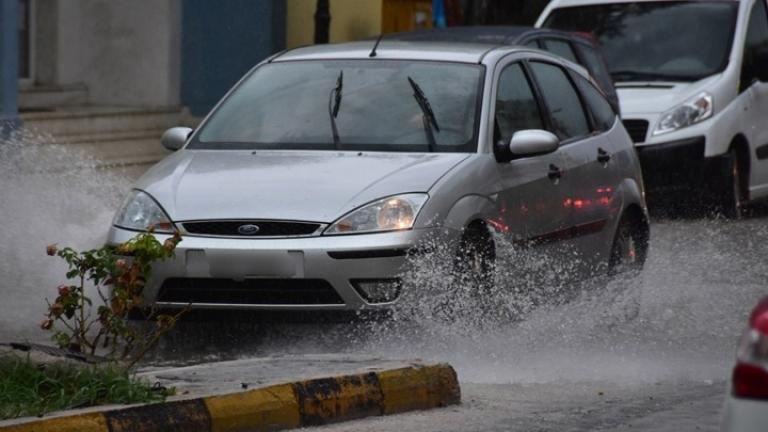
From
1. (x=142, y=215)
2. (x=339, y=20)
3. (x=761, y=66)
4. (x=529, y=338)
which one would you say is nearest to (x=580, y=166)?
(x=529, y=338)

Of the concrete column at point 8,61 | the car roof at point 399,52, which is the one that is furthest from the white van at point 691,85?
the car roof at point 399,52

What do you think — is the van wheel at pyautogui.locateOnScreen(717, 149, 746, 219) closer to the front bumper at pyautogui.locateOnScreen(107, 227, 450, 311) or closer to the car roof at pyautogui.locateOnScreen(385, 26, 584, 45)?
the car roof at pyautogui.locateOnScreen(385, 26, 584, 45)

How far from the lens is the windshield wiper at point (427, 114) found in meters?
9.34

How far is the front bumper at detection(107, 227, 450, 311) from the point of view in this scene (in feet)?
27.4

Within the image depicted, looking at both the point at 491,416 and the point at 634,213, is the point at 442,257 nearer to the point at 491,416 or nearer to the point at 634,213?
the point at 491,416

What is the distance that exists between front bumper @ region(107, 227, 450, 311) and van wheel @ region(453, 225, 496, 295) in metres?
0.14

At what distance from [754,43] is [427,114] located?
27.2 feet

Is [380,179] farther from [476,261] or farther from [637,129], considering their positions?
[637,129]

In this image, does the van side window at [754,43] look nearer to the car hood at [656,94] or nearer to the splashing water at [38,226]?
the car hood at [656,94]

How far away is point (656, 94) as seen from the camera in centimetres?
1634

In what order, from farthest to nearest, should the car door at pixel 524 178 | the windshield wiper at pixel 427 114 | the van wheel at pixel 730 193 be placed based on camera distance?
the van wheel at pixel 730 193 < the windshield wiper at pixel 427 114 < the car door at pixel 524 178

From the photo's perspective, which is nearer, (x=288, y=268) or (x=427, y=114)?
(x=288, y=268)

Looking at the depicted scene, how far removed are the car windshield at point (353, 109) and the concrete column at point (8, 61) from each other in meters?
6.40

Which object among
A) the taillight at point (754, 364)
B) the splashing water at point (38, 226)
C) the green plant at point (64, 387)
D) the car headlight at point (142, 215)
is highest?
the taillight at point (754, 364)
